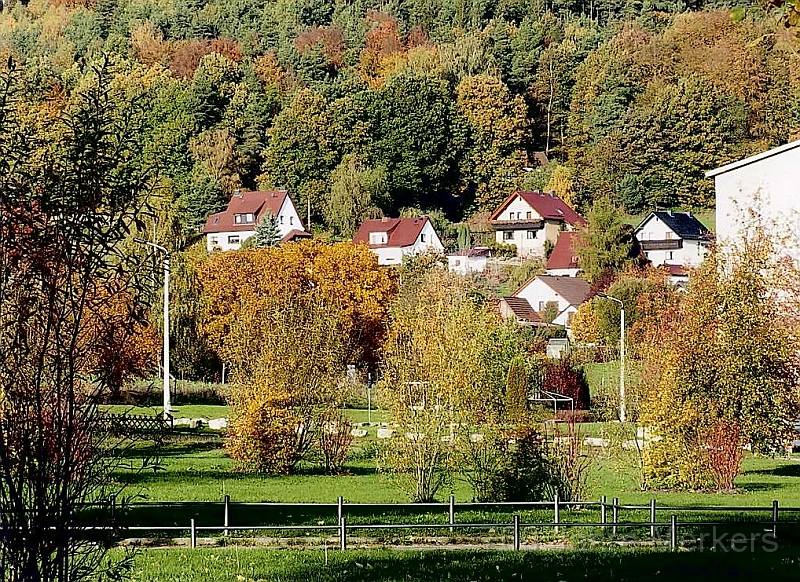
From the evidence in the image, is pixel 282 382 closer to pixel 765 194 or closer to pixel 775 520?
pixel 775 520

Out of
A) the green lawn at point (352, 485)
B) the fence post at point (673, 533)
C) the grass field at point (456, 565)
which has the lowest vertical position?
the green lawn at point (352, 485)

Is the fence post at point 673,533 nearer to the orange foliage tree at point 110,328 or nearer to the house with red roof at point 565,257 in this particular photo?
the orange foliage tree at point 110,328

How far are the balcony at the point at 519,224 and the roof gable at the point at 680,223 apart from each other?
8609 mm

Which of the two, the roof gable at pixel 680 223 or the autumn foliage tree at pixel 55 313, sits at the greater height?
the roof gable at pixel 680 223

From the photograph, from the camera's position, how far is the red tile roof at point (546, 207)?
9325 centimetres

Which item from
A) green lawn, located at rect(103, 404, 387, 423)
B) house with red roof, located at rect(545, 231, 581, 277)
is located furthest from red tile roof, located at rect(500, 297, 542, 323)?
green lawn, located at rect(103, 404, 387, 423)

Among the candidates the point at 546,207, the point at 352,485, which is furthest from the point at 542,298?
the point at 352,485

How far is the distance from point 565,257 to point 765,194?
46.6 metres

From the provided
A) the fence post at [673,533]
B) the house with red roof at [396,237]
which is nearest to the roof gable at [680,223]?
the house with red roof at [396,237]

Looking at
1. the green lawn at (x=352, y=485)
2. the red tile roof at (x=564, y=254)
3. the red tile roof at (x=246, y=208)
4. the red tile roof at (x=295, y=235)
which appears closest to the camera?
the green lawn at (x=352, y=485)

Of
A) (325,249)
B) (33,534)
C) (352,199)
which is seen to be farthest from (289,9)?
(33,534)

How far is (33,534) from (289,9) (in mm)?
147798

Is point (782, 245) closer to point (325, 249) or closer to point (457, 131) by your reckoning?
point (325, 249)

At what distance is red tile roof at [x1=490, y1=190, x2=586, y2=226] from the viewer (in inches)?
3671
